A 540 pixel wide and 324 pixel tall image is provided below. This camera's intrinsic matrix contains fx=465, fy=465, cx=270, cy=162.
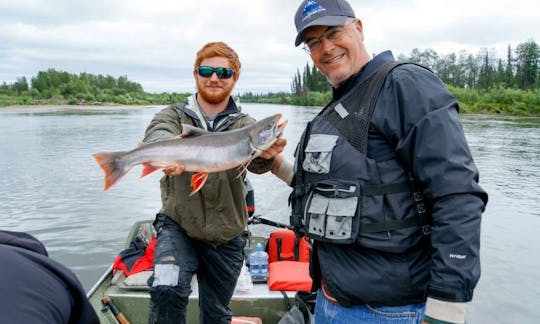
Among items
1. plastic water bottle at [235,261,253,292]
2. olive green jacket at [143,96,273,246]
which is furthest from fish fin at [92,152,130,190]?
plastic water bottle at [235,261,253,292]

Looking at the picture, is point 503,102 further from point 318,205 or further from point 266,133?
point 318,205

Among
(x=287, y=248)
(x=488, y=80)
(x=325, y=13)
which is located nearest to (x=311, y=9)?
(x=325, y=13)

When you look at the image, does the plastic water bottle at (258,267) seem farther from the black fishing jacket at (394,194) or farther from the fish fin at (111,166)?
the black fishing jacket at (394,194)

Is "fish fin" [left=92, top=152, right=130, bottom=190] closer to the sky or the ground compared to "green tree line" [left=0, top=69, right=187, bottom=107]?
closer to the ground

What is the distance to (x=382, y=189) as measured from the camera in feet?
7.11

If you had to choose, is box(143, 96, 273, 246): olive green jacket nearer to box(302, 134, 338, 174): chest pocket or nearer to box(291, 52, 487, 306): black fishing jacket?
box(302, 134, 338, 174): chest pocket

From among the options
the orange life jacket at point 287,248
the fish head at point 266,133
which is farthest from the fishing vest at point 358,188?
the orange life jacket at point 287,248

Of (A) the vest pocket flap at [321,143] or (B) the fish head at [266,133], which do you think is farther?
(B) the fish head at [266,133]

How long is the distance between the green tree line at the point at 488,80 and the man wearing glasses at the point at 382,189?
4411 centimetres

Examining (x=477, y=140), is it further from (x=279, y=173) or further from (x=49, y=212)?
(x=279, y=173)

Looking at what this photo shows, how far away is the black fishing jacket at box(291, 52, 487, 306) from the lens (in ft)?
6.28

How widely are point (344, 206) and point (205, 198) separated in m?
1.67

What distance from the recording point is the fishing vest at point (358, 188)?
2.14 m

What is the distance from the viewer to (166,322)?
11.7 feet
